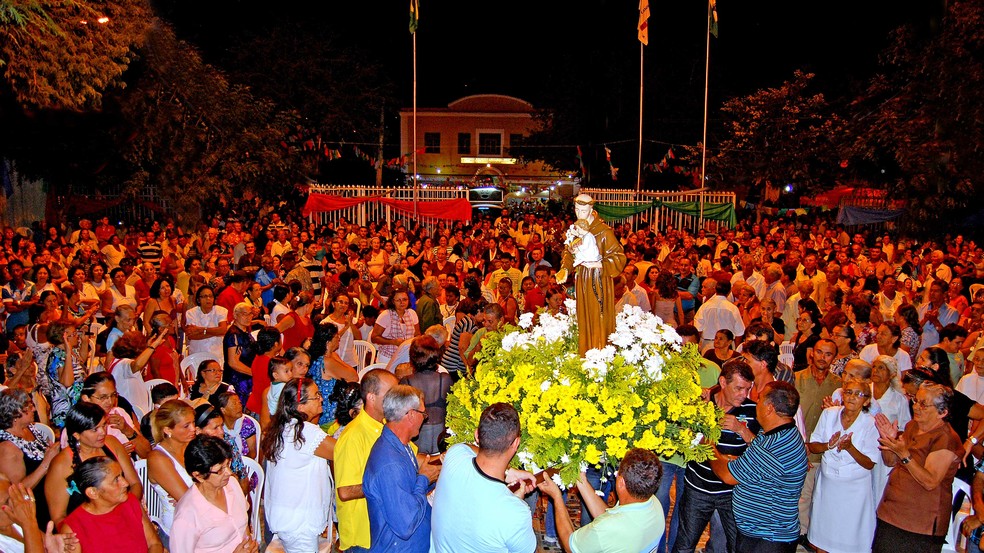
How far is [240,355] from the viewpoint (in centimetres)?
765

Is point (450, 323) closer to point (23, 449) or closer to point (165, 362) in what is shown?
point (165, 362)

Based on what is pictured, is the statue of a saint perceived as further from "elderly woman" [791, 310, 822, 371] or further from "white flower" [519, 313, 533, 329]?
"elderly woman" [791, 310, 822, 371]

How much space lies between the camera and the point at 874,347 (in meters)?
7.78

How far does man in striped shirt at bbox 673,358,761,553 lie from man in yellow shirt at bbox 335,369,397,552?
2200 millimetres

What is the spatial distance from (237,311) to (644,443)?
4646mm

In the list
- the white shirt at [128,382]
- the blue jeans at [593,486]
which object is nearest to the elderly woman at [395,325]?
the white shirt at [128,382]

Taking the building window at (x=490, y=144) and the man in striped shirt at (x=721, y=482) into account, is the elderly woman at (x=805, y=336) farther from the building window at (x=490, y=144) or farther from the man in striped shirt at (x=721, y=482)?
the building window at (x=490, y=144)

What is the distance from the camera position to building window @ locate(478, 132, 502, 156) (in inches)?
1934

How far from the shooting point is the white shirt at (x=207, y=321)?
8953 millimetres

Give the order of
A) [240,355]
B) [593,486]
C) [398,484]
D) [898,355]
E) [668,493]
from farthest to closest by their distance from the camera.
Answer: [898,355] < [240,355] < [668,493] < [593,486] < [398,484]

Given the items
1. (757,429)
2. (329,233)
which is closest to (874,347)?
(757,429)

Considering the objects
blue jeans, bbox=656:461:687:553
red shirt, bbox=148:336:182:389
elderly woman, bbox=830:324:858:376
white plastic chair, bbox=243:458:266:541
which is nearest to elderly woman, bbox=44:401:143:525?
white plastic chair, bbox=243:458:266:541

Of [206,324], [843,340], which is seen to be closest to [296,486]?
[206,324]

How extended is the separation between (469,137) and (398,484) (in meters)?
45.7
